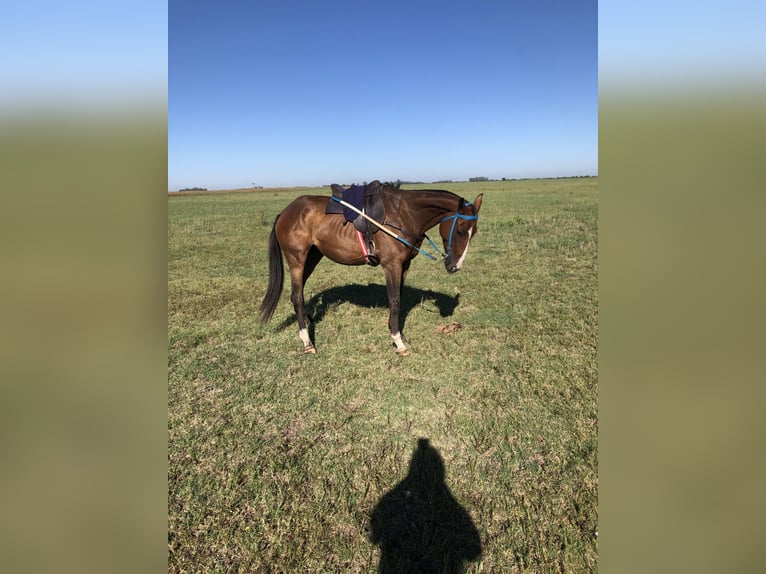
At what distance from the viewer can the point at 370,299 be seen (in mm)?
7961

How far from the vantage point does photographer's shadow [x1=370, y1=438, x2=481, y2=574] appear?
2.56 m

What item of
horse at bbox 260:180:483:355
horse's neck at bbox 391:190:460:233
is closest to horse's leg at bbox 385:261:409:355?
horse at bbox 260:180:483:355

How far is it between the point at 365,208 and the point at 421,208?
77cm

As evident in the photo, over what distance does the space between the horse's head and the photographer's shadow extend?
268cm

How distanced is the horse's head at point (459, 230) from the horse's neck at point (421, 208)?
0.48ft

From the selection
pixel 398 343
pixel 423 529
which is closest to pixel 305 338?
pixel 398 343

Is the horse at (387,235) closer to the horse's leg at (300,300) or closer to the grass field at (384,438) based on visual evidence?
the horse's leg at (300,300)

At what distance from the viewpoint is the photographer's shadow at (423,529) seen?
8.41 ft
